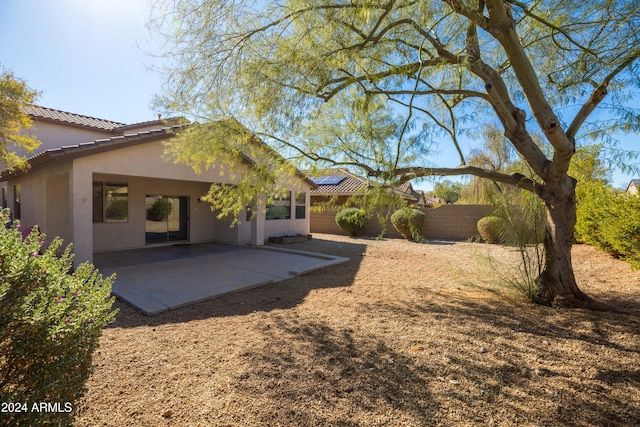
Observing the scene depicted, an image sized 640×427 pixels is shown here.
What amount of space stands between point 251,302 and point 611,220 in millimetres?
8681

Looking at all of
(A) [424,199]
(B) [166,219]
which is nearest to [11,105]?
(B) [166,219]

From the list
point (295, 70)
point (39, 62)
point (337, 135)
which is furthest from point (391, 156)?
point (39, 62)

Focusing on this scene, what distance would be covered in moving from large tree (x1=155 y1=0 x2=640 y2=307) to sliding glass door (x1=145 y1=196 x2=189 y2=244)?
735cm

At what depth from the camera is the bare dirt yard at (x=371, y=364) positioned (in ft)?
8.52

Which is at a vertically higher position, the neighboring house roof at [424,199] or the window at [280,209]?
the neighboring house roof at [424,199]

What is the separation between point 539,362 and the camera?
3.40 metres

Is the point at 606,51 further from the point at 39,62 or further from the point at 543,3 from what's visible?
the point at 39,62

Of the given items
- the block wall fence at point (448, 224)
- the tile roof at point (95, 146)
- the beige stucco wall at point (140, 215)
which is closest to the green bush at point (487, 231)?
the block wall fence at point (448, 224)

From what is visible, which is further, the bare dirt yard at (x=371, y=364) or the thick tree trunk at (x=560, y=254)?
the thick tree trunk at (x=560, y=254)

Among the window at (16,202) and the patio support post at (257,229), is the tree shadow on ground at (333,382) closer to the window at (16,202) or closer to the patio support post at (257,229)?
the patio support post at (257,229)

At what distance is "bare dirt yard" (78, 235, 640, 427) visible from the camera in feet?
8.52

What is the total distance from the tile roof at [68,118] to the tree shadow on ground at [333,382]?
50.9 feet

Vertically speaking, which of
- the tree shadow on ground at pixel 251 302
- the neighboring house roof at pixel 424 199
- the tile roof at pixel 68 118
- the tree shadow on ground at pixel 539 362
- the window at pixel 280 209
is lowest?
the tree shadow on ground at pixel 251 302

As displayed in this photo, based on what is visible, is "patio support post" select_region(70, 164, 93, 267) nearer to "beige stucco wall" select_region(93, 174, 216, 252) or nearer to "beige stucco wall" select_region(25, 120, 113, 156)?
"beige stucco wall" select_region(93, 174, 216, 252)
